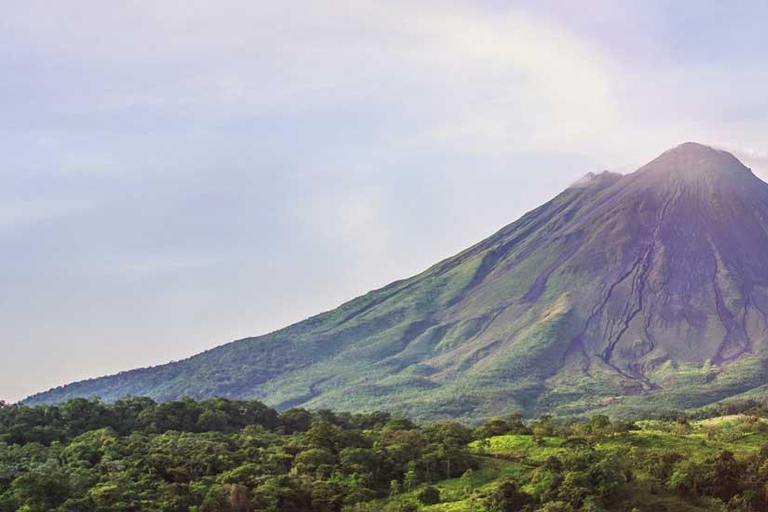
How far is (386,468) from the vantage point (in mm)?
39562

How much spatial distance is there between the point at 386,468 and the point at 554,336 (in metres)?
121

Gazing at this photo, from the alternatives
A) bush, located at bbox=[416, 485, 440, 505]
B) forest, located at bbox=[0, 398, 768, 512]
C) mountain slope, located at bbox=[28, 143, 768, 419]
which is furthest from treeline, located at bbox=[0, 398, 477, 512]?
mountain slope, located at bbox=[28, 143, 768, 419]

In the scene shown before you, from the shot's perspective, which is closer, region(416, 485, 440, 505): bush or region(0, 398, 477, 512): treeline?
region(0, 398, 477, 512): treeline

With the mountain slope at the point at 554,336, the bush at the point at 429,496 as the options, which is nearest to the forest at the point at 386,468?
the bush at the point at 429,496

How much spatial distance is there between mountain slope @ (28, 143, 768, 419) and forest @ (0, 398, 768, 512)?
75762 millimetres

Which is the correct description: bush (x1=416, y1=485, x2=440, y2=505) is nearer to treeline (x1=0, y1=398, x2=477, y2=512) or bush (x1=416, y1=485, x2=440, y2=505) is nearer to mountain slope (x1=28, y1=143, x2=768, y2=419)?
treeline (x1=0, y1=398, x2=477, y2=512)

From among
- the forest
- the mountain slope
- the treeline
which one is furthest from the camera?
the mountain slope

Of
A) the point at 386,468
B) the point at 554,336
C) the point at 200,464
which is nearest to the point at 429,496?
the point at 386,468

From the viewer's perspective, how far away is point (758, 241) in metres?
187

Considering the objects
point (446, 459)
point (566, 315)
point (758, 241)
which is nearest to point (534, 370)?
point (566, 315)

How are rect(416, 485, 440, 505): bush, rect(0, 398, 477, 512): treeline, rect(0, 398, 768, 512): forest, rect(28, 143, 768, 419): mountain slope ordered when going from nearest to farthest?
rect(0, 398, 768, 512): forest < rect(0, 398, 477, 512): treeline < rect(416, 485, 440, 505): bush < rect(28, 143, 768, 419): mountain slope

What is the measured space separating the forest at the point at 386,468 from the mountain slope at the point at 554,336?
2983 inches

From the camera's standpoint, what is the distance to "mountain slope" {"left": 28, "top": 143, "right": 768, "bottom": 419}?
137m

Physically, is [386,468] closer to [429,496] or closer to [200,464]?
[429,496]
